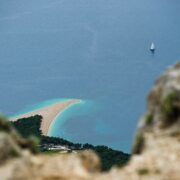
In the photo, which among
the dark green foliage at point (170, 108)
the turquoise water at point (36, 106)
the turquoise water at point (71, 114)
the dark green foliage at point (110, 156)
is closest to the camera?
the dark green foliage at point (170, 108)

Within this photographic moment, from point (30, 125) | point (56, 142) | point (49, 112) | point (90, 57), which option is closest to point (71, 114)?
point (49, 112)

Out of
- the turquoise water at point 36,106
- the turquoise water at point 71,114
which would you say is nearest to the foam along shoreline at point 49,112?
the turquoise water at point 71,114

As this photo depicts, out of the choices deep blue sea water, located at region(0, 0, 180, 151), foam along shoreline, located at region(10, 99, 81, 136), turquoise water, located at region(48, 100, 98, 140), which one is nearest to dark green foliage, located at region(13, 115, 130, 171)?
foam along shoreline, located at region(10, 99, 81, 136)

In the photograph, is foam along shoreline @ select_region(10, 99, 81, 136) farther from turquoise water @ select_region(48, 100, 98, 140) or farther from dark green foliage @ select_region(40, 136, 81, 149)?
dark green foliage @ select_region(40, 136, 81, 149)

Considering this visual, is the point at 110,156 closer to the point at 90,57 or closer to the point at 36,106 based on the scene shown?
the point at 36,106

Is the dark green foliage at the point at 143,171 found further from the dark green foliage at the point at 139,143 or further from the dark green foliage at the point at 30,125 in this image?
the dark green foliage at the point at 30,125

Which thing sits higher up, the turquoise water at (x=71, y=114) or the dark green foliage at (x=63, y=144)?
the turquoise water at (x=71, y=114)
